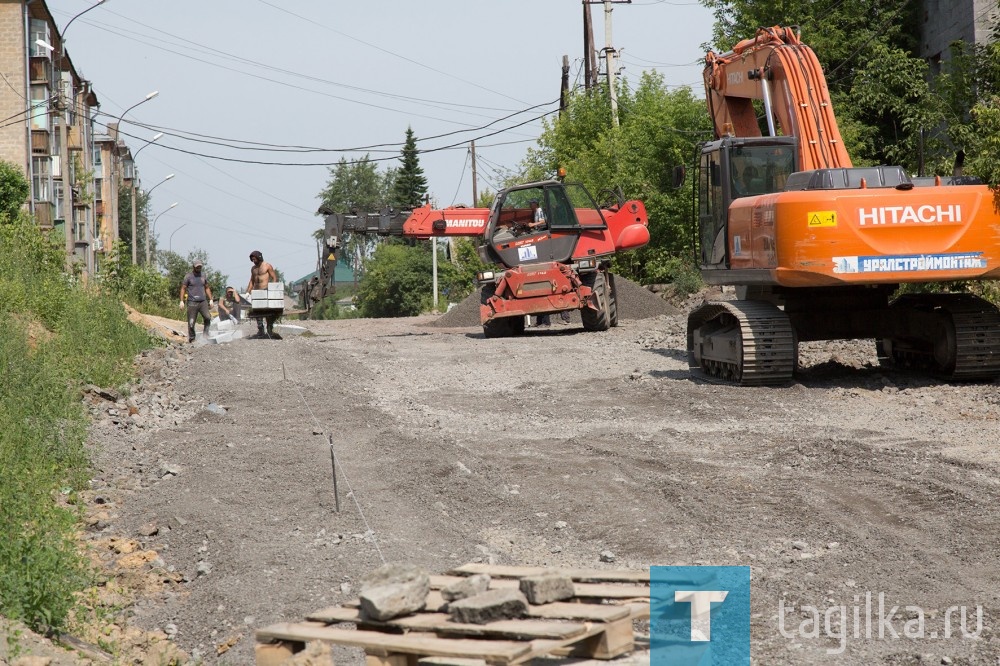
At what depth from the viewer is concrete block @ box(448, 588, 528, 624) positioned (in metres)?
4.66

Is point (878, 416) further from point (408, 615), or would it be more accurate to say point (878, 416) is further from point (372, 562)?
point (408, 615)

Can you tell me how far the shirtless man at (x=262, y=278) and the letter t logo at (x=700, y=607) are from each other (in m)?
18.3

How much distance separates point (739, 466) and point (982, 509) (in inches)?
84.9

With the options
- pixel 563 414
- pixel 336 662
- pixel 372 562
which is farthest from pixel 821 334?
pixel 336 662

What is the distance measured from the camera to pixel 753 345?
13594mm

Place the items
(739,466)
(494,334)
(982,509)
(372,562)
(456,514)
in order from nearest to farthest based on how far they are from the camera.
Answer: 1. (372,562)
2. (982,509)
3. (456,514)
4. (739,466)
5. (494,334)

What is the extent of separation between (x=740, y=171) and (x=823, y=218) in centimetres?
250

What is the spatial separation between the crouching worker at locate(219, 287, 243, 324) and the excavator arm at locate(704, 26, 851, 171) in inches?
503

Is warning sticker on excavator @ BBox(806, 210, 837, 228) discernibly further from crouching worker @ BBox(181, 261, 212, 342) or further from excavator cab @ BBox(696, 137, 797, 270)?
crouching worker @ BBox(181, 261, 212, 342)

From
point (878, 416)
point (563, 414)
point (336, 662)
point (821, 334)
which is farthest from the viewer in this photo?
point (821, 334)

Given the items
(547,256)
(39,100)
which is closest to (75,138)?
(39,100)

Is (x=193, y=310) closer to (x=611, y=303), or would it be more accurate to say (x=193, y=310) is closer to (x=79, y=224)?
(x=611, y=303)

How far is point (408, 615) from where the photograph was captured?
4941 mm

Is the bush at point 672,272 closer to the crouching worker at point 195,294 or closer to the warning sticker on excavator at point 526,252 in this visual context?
the warning sticker on excavator at point 526,252
